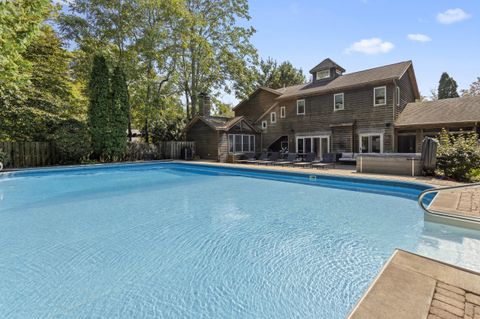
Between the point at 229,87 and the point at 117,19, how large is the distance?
11.2m

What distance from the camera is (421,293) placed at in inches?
81.4

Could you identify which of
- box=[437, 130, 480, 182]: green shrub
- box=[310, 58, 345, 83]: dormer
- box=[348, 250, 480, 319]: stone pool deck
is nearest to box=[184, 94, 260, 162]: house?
box=[310, 58, 345, 83]: dormer

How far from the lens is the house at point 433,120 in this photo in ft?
41.3

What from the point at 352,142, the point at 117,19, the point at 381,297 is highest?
the point at 117,19

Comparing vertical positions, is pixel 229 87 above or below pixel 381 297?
above

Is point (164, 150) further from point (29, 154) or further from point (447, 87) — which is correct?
point (447, 87)

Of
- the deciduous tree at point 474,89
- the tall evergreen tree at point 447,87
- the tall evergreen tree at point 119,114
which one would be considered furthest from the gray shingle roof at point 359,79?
the deciduous tree at point 474,89

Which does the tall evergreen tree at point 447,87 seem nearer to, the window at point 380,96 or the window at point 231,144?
the window at point 380,96

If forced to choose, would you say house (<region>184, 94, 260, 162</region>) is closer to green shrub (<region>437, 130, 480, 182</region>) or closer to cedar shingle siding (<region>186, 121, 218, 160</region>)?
cedar shingle siding (<region>186, 121, 218, 160</region>)

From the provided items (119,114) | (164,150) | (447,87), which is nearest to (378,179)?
(164,150)

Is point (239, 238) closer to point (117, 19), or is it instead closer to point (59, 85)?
point (59, 85)

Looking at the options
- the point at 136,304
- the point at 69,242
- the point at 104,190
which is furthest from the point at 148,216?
the point at 104,190

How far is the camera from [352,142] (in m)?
15.5

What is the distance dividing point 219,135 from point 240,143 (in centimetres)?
204
